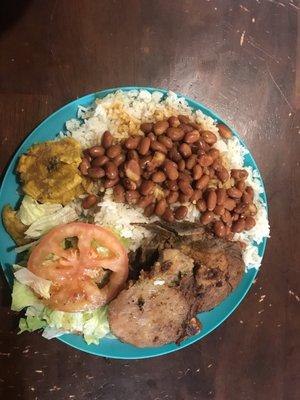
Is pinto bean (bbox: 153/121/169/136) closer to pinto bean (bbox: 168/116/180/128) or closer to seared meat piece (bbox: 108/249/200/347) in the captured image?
pinto bean (bbox: 168/116/180/128)

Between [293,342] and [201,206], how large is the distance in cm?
126

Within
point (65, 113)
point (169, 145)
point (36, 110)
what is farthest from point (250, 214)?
point (36, 110)

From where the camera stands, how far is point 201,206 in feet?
8.04

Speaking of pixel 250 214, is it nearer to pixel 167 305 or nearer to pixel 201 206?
pixel 201 206

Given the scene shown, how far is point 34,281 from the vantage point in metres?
2.27

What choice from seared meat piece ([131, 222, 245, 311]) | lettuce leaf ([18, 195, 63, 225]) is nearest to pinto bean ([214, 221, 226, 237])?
seared meat piece ([131, 222, 245, 311])

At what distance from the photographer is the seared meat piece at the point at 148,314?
7.30ft

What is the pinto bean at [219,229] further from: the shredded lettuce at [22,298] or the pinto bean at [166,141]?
the shredded lettuce at [22,298]

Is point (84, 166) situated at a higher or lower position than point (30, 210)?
higher

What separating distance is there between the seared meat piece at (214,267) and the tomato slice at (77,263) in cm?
37

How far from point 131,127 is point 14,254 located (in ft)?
3.04

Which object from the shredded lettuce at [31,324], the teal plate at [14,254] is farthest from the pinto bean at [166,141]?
the shredded lettuce at [31,324]

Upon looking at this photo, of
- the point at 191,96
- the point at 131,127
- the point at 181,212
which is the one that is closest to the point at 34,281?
the point at 181,212

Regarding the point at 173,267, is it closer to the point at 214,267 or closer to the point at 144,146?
the point at 214,267
